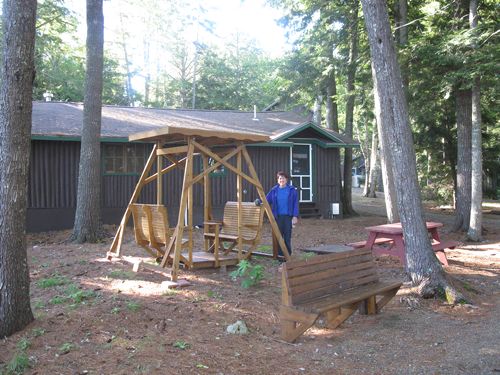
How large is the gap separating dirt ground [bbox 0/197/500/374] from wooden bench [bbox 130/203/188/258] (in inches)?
22.4

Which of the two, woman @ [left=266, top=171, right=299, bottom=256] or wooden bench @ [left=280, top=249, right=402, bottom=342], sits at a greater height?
woman @ [left=266, top=171, right=299, bottom=256]

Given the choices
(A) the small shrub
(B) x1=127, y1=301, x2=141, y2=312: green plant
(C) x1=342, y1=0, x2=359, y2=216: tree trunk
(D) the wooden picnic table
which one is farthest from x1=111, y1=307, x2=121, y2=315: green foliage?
(C) x1=342, y1=0, x2=359, y2=216: tree trunk

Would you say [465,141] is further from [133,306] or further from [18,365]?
[18,365]

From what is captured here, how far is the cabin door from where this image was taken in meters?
19.0

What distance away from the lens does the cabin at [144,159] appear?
589 inches

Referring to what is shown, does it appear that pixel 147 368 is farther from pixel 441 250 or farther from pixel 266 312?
pixel 441 250

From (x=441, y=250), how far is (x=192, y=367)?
6.67 m

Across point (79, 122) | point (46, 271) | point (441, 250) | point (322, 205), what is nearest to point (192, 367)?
point (46, 271)

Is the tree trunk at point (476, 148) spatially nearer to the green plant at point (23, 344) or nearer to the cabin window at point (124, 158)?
the cabin window at point (124, 158)

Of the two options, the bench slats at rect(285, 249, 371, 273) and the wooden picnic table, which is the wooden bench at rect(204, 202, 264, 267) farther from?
the bench slats at rect(285, 249, 371, 273)

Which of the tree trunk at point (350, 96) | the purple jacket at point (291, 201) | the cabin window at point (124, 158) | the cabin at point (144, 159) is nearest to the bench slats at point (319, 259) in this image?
the purple jacket at point (291, 201)

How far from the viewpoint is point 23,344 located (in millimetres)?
4707

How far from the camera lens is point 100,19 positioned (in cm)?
1218

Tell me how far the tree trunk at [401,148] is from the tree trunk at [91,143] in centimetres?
726
